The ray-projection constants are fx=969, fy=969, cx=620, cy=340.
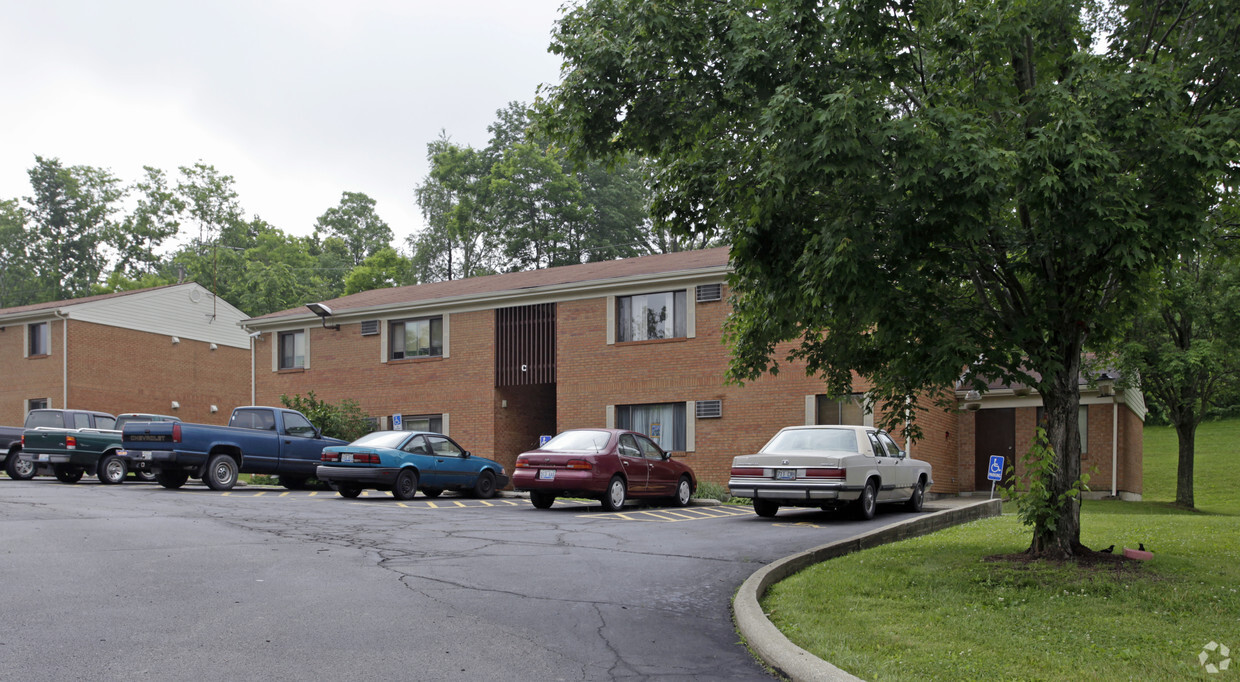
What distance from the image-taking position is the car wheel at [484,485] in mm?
20984

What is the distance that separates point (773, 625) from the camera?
269 inches

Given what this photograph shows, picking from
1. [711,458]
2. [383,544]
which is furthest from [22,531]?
[711,458]

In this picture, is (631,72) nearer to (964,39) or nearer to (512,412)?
(964,39)

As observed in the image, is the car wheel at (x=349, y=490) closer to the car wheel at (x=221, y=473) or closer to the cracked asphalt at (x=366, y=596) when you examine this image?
the car wheel at (x=221, y=473)

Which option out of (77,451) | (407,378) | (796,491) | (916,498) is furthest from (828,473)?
(407,378)

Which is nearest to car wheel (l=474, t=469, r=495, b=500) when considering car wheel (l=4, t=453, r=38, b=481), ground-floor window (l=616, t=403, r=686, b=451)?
ground-floor window (l=616, t=403, r=686, b=451)

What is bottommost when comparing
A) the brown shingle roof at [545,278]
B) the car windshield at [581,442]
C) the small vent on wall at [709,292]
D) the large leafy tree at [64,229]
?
the car windshield at [581,442]

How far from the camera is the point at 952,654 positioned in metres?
5.91

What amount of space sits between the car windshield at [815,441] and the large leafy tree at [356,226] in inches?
2185

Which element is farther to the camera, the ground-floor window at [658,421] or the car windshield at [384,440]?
the ground-floor window at [658,421]

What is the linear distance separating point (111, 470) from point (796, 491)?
16253mm

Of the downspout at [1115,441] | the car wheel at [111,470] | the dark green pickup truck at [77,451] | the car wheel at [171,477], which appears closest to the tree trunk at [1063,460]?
the car wheel at [171,477]

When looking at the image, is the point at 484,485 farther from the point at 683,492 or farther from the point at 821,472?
the point at 821,472

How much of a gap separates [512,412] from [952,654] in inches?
942
